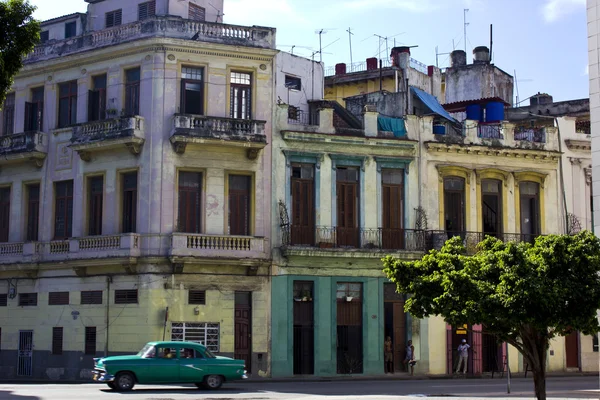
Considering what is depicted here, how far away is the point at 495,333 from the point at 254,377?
14320mm

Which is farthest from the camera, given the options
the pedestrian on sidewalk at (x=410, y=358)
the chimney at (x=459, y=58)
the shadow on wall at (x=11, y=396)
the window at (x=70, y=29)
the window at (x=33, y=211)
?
the chimney at (x=459, y=58)

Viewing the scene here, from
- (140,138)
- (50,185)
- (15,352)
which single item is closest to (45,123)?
(50,185)

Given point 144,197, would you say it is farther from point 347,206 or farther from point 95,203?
point 347,206

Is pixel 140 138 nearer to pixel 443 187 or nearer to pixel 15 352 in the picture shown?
pixel 15 352

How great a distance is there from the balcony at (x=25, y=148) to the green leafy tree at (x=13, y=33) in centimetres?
1513

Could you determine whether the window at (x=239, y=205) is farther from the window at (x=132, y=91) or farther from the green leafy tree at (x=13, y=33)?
the green leafy tree at (x=13, y=33)

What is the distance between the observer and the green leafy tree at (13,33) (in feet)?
71.5

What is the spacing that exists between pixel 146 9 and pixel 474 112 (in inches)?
639

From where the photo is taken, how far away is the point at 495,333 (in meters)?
21.7

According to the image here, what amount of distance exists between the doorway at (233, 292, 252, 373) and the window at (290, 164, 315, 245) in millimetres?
3028

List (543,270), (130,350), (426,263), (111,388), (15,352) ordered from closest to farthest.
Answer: (543,270), (426,263), (111,388), (130,350), (15,352)

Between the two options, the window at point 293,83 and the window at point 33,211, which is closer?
the window at point 33,211

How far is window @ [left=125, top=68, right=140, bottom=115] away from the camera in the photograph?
3550 centimetres

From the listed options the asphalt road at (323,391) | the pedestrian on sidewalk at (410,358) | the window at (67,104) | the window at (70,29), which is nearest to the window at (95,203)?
the window at (67,104)
